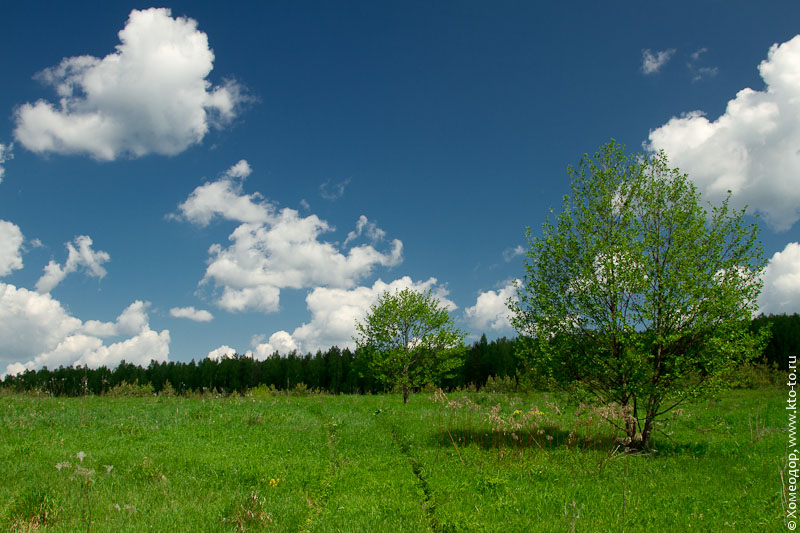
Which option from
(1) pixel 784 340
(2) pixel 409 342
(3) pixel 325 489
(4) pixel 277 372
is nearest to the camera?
(3) pixel 325 489

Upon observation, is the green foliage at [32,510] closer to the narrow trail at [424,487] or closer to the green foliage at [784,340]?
the narrow trail at [424,487]

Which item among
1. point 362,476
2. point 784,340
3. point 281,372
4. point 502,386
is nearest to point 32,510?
point 362,476

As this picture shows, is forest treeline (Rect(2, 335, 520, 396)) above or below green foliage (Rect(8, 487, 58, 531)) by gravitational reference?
below

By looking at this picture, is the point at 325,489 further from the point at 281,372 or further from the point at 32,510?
the point at 281,372

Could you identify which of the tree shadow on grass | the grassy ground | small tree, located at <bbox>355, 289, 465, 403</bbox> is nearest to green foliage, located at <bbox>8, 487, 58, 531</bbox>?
the grassy ground

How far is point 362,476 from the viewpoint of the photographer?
38.7 ft

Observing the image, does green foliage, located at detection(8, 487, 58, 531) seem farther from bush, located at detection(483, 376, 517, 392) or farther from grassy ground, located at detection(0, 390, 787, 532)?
bush, located at detection(483, 376, 517, 392)

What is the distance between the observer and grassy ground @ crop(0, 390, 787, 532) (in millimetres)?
8383

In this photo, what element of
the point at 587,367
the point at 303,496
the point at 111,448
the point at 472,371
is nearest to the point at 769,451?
the point at 587,367

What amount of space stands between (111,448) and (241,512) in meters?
8.31

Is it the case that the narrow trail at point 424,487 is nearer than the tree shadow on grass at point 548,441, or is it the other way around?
the narrow trail at point 424,487

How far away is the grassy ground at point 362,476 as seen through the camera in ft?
27.5

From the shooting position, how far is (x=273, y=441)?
16047mm

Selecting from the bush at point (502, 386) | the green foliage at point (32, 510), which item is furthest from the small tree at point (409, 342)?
the green foliage at point (32, 510)
